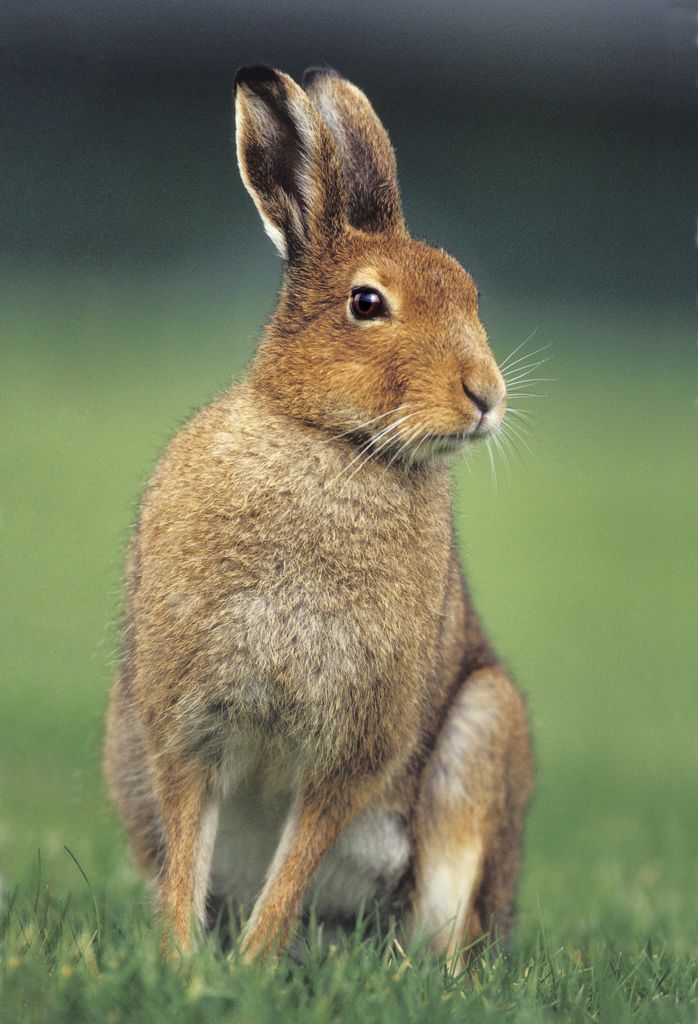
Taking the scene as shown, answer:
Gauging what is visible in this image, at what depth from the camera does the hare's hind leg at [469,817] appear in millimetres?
4875

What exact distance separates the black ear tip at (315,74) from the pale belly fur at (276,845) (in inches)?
88.6

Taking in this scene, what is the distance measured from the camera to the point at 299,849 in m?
4.31

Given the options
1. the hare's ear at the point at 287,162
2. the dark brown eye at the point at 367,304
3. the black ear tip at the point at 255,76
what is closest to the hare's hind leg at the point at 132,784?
the dark brown eye at the point at 367,304

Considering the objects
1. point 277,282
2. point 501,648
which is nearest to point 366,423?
point 277,282

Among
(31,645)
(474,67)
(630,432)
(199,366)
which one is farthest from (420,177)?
(630,432)

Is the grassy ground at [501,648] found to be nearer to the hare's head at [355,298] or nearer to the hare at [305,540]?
the hare at [305,540]

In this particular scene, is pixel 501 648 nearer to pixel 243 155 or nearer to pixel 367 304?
pixel 367 304

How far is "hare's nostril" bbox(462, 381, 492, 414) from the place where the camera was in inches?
162

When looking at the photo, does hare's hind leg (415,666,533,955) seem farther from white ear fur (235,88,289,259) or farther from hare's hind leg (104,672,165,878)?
white ear fur (235,88,289,259)

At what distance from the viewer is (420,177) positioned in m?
7.96

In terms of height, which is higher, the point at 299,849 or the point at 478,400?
the point at 478,400

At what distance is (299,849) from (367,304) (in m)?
1.64

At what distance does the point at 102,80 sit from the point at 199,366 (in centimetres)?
346

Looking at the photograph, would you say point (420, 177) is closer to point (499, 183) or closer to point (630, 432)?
point (499, 183)
